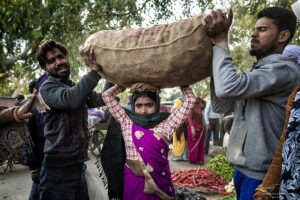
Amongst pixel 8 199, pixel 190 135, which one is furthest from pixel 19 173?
pixel 190 135

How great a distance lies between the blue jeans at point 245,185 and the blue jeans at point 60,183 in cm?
136

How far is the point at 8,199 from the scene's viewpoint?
5281 mm

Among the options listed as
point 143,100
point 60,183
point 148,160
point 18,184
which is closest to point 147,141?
point 148,160

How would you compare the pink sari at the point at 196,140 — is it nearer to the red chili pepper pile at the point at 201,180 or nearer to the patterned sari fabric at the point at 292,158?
the red chili pepper pile at the point at 201,180

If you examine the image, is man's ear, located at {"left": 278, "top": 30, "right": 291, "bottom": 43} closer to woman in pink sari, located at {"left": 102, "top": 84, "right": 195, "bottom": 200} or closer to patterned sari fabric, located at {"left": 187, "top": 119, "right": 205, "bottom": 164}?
woman in pink sari, located at {"left": 102, "top": 84, "right": 195, "bottom": 200}

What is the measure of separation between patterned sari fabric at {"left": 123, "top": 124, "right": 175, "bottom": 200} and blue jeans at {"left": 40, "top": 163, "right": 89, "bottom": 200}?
0.51 m

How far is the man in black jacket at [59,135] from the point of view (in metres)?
2.48

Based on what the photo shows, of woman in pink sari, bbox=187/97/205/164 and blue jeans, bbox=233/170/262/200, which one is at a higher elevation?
blue jeans, bbox=233/170/262/200

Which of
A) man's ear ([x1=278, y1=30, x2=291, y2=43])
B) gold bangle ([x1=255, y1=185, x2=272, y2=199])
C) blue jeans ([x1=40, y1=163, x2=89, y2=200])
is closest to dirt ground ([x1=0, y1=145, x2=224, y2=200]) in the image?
blue jeans ([x1=40, y1=163, x2=89, y2=200])

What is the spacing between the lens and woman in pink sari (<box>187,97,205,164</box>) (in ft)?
26.7

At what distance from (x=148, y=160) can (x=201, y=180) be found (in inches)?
152

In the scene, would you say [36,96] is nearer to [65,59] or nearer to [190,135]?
[65,59]

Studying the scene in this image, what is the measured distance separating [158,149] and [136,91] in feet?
1.57

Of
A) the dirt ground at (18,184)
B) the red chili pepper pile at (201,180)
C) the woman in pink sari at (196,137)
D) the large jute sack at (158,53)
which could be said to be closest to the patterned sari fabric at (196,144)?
the woman in pink sari at (196,137)
